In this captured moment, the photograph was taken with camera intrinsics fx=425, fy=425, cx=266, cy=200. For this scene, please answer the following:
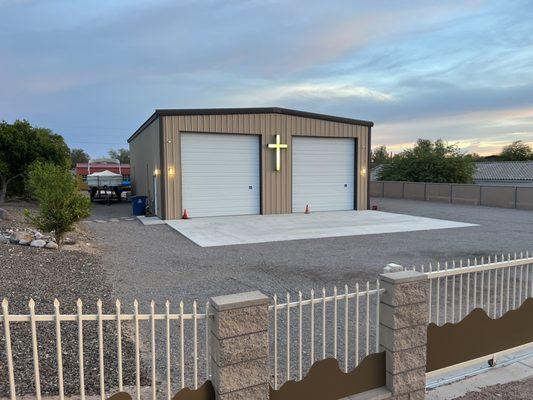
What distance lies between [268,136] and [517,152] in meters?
77.8

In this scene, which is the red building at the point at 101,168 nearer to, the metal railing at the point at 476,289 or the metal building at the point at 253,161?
the metal building at the point at 253,161

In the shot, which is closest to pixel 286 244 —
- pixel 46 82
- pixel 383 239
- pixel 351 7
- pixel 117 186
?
pixel 383 239

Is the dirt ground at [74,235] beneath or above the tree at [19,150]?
beneath

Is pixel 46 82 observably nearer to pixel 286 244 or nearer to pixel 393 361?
pixel 286 244

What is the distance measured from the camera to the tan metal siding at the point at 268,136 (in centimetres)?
1759

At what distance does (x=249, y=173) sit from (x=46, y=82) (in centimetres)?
1494

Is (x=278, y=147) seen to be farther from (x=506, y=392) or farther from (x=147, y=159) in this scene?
(x=506, y=392)

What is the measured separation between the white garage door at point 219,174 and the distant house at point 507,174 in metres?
39.2

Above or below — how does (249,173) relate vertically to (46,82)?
below

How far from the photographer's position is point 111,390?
11.3ft

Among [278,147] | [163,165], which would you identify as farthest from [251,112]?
[163,165]

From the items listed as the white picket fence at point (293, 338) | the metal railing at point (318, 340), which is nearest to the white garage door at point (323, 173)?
the metal railing at point (318, 340)

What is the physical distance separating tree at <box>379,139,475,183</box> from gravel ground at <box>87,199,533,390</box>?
20.9m

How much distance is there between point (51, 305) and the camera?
214 inches
